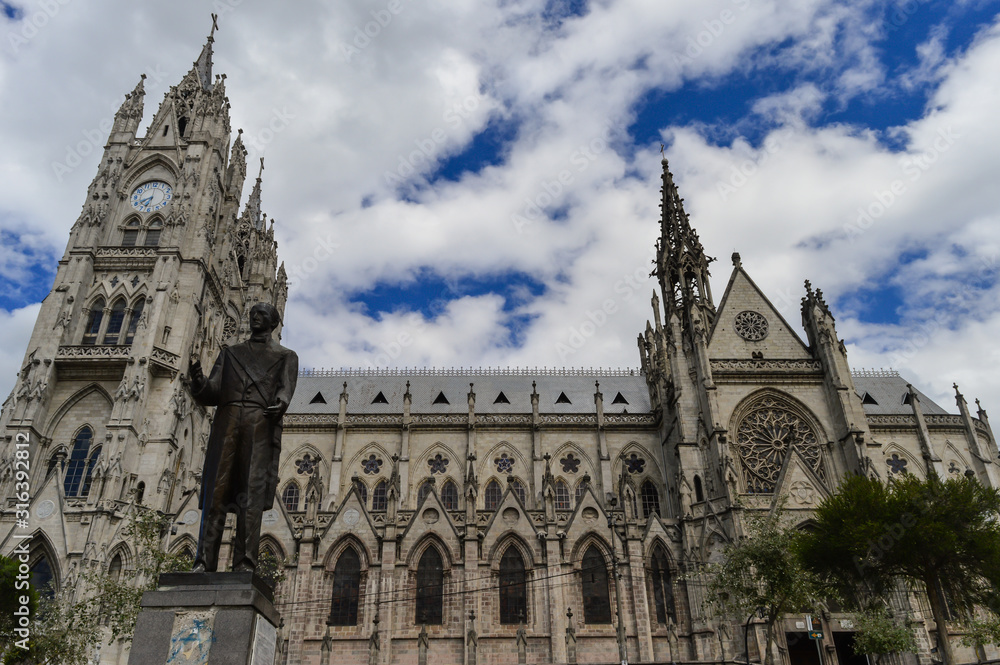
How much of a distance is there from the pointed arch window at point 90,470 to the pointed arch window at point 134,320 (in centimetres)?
613

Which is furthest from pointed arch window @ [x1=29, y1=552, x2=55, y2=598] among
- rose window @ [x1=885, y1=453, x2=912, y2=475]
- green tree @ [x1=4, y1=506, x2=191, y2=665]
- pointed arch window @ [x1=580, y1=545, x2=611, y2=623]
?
rose window @ [x1=885, y1=453, x2=912, y2=475]

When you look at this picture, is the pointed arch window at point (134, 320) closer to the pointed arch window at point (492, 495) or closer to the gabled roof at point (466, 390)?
the gabled roof at point (466, 390)

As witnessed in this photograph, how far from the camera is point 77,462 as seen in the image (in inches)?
1314

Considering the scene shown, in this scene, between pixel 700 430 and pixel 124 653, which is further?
pixel 700 430

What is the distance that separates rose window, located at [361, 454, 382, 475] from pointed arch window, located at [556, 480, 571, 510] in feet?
36.0

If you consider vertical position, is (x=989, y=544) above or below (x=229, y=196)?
below

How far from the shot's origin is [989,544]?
2475 centimetres

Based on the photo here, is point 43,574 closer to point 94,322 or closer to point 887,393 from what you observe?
point 94,322

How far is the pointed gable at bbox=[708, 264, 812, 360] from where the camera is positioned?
37.4 m

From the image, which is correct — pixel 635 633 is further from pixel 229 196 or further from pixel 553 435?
pixel 229 196

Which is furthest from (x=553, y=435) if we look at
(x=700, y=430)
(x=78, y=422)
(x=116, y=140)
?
(x=116, y=140)

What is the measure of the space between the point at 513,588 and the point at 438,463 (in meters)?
11.8

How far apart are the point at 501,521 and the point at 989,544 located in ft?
63.9

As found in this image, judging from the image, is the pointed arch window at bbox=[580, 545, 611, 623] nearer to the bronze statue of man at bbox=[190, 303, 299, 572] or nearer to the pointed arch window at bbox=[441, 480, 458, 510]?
the pointed arch window at bbox=[441, 480, 458, 510]
